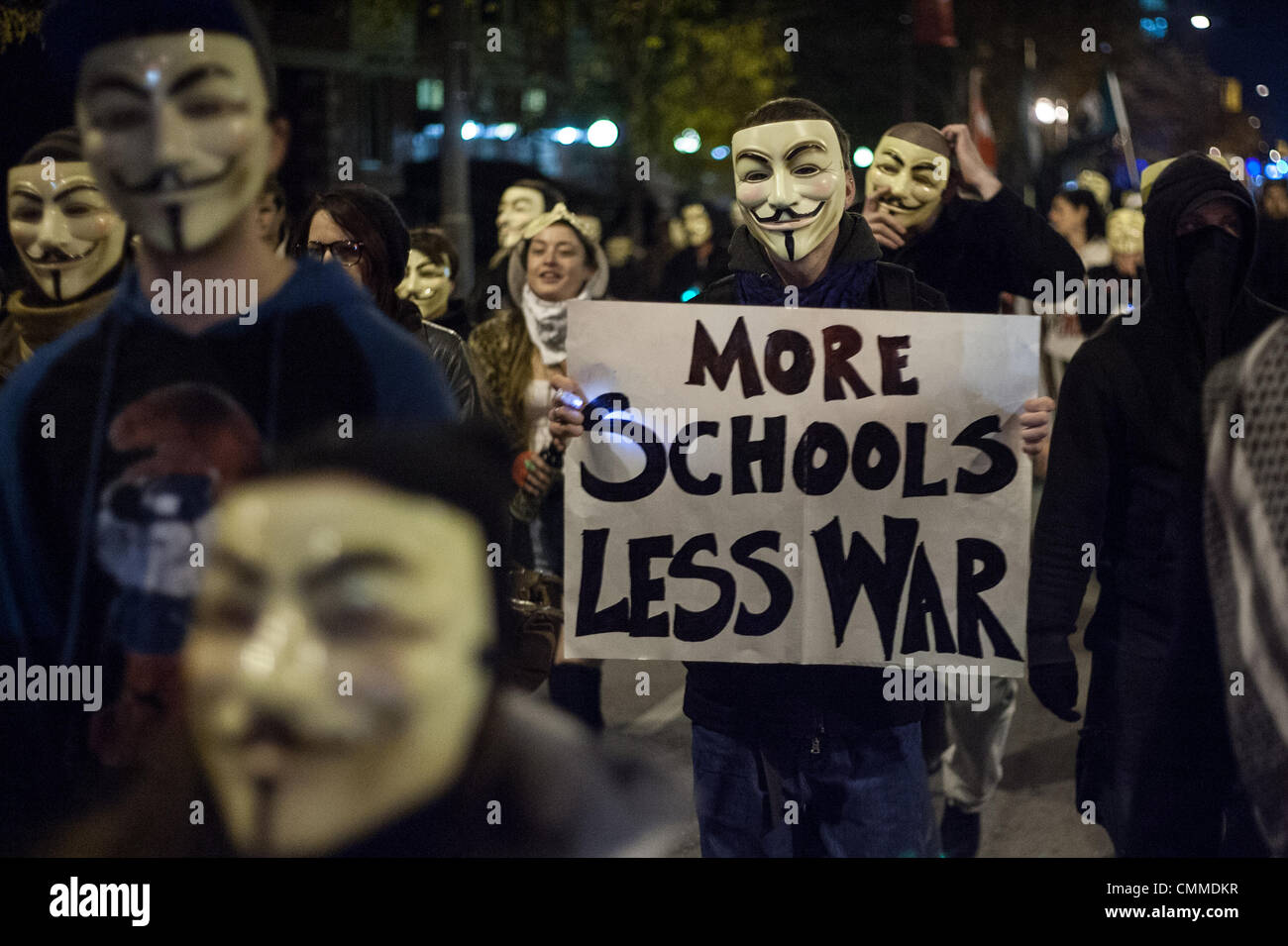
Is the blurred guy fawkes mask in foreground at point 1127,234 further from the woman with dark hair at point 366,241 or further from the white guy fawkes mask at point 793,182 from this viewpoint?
the woman with dark hair at point 366,241

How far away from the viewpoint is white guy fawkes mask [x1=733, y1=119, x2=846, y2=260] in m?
3.38

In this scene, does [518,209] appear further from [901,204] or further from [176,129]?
[176,129]

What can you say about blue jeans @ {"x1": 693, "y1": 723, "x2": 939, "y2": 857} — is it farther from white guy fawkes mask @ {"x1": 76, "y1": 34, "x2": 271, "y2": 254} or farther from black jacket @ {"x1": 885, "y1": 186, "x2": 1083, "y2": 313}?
white guy fawkes mask @ {"x1": 76, "y1": 34, "x2": 271, "y2": 254}

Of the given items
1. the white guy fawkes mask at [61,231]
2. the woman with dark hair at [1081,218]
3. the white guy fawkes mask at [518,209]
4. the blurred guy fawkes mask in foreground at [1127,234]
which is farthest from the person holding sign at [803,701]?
the blurred guy fawkes mask in foreground at [1127,234]

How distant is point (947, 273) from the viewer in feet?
13.3

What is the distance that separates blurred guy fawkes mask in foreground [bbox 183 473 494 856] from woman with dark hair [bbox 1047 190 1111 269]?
3607mm

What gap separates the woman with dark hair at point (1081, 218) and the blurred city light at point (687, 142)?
1436cm

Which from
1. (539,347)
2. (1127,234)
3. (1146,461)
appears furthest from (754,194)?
(1127,234)

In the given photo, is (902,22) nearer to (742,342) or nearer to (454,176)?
(454,176)

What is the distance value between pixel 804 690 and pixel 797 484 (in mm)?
495

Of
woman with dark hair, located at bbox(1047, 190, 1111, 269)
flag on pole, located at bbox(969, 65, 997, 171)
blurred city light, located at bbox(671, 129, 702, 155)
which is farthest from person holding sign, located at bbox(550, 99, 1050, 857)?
blurred city light, located at bbox(671, 129, 702, 155)

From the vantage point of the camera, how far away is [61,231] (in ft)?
11.5
